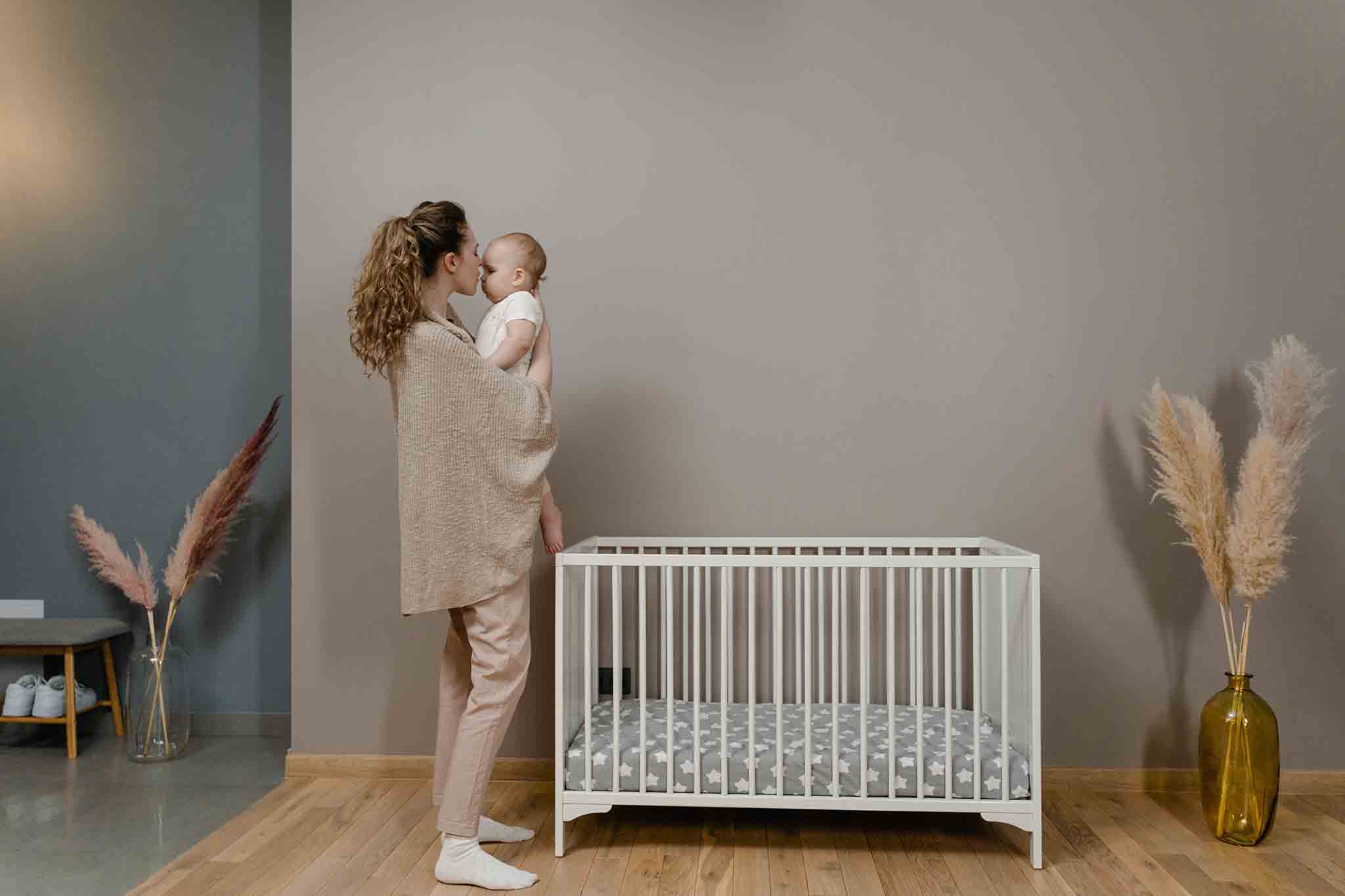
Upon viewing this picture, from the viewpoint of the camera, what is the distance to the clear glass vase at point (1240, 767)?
2191 mm

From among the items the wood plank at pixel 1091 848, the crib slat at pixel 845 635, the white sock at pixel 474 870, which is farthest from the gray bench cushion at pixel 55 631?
the wood plank at pixel 1091 848

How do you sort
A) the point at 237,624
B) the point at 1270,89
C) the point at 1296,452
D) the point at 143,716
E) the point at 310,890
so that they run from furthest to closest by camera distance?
the point at 237,624 → the point at 143,716 → the point at 1270,89 → the point at 1296,452 → the point at 310,890

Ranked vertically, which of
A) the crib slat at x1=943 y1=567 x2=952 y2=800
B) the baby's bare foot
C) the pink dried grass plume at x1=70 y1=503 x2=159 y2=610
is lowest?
the crib slat at x1=943 y1=567 x2=952 y2=800

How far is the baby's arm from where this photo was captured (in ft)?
6.71

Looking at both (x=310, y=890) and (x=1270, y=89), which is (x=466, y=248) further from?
(x=1270, y=89)

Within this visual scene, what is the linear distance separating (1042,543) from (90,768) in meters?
2.65

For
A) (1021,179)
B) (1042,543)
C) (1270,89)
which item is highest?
(1270,89)

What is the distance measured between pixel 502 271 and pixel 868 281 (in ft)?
3.36

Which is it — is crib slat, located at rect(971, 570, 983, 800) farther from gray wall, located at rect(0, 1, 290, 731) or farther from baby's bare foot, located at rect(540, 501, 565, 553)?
gray wall, located at rect(0, 1, 290, 731)

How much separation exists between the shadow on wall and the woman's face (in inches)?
66.7

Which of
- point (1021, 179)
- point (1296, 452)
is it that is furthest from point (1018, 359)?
point (1296, 452)

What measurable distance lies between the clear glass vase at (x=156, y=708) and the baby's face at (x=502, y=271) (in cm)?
155

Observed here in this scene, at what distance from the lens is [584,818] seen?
2348mm

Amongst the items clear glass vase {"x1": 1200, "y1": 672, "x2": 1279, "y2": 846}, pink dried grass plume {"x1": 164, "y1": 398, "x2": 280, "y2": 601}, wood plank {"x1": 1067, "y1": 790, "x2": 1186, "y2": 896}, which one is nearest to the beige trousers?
pink dried grass plume {"x1": 164, "y1": 398, "x2": 280, "y2": 601}
